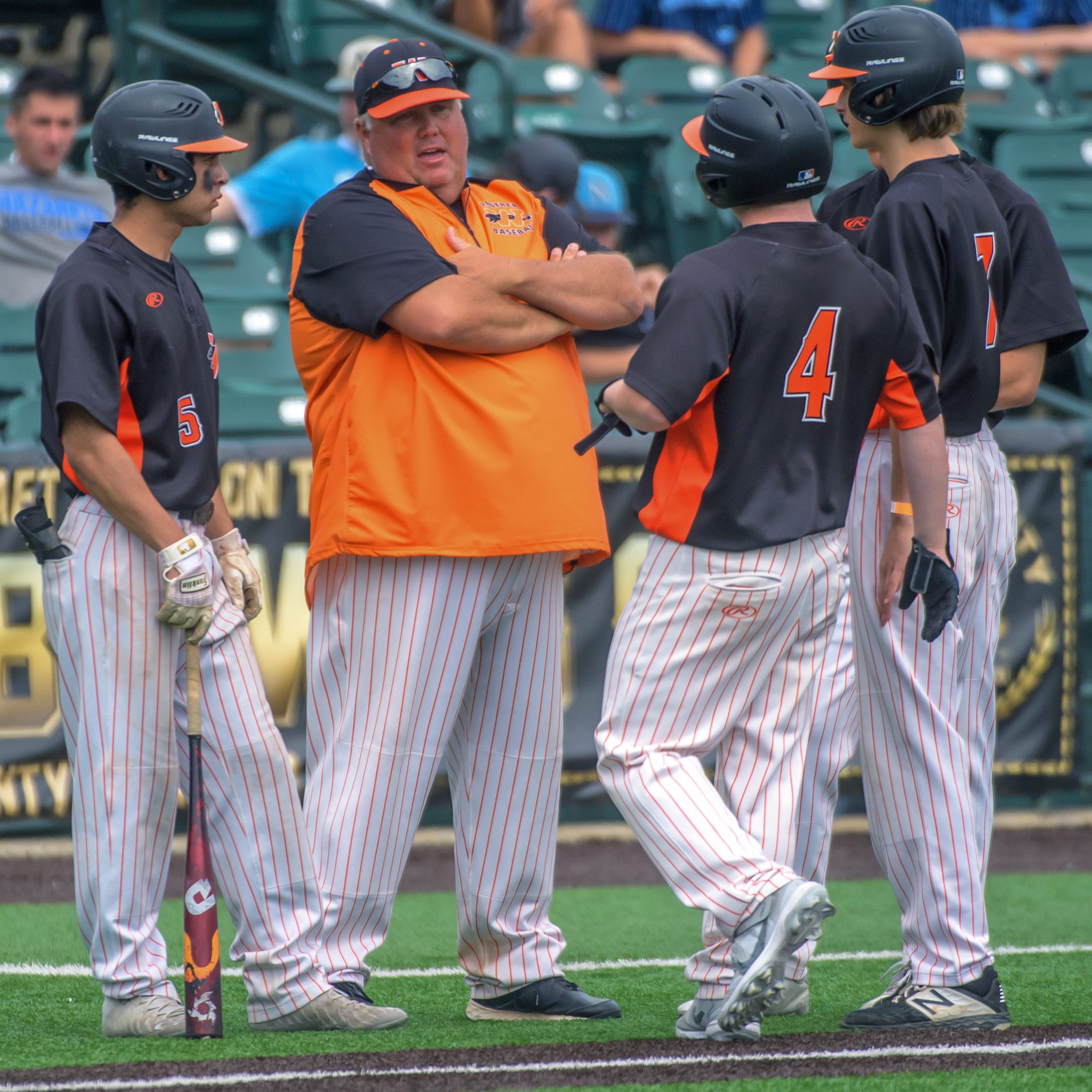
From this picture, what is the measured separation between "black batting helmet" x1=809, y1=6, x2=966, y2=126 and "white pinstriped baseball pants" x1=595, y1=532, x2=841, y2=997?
3.02 feet

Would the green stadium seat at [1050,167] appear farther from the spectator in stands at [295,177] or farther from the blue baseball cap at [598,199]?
the spectator in stands at [295,177]

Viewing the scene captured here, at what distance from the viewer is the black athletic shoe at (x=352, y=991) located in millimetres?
3492

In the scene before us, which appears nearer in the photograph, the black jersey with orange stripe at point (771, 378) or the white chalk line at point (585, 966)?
the black jersey with orange stripe at point (771, 378)

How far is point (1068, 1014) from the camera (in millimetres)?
3506

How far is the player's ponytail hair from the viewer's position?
3.54 m

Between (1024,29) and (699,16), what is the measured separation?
2.23m

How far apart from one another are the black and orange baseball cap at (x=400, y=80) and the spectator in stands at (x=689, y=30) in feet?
19.9

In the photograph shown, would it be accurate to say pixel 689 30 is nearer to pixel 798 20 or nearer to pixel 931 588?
pixel 798 20

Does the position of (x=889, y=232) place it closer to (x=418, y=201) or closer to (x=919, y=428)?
(x=919, y=428)

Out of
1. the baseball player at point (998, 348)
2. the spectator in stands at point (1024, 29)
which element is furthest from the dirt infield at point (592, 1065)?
the spectator in stands at point (1024, 29)

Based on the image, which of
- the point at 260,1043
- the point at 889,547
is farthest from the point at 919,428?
the point at 260,1043

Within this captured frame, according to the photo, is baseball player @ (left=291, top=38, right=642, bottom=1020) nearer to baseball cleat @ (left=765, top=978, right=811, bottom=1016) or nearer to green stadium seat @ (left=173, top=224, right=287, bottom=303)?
baseball cleat @ (left=765, top=978, right=811, bottom=1016)

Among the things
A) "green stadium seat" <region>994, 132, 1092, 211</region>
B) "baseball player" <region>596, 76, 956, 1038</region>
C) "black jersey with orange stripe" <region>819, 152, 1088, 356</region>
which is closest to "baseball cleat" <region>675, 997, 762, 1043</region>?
"baseball player" <region>596, 76, 956, 1038</region>

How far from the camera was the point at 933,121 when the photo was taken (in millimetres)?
3545
